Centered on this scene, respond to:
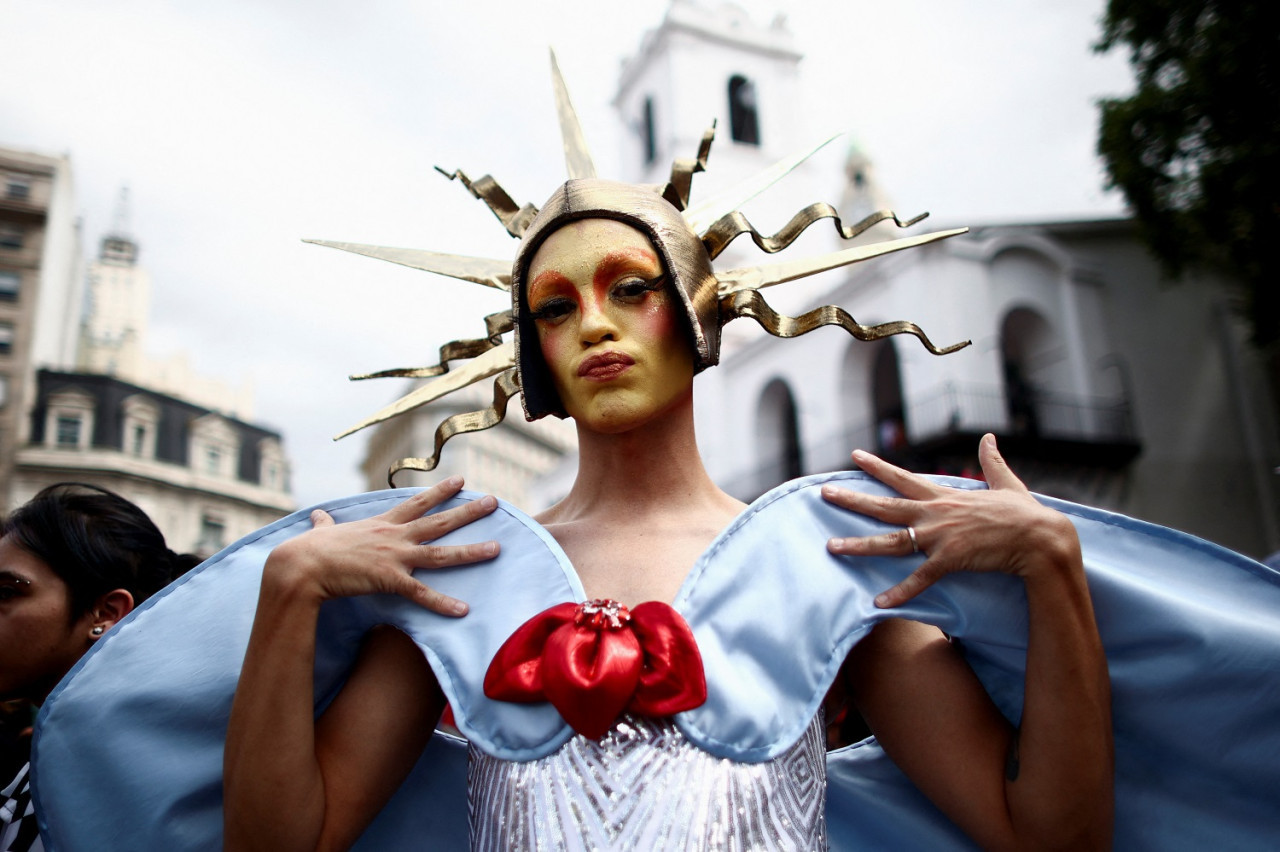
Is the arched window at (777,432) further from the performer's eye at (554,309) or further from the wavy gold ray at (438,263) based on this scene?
the performer's eye at (554,309)

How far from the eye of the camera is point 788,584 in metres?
1.75

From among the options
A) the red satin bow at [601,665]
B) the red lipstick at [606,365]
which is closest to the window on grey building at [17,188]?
the red lipstick at [606,365]

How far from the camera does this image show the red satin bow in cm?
156

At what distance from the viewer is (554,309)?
1.94 m

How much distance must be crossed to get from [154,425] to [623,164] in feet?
45.7

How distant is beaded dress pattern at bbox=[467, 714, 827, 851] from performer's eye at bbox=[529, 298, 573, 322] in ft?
2.64

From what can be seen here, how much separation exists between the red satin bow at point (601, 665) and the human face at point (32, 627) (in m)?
1.53

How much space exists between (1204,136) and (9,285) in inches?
853

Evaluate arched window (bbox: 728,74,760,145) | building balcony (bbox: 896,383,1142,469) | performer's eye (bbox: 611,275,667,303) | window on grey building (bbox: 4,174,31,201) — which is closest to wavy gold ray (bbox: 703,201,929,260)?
performer's eye (bbox: 611,275,667,303)

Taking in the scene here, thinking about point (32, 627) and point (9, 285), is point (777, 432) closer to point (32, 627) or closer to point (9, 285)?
point (9, 285)

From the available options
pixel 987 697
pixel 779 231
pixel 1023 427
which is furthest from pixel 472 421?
pixel 1023 427

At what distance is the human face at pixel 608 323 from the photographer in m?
1.86

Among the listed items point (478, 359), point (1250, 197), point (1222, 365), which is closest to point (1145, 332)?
point (1222, 365)

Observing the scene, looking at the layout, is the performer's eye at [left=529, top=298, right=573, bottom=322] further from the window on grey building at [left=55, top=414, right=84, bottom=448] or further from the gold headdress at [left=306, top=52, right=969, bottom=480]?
the window on grey building at [left=55, top=414, right=84, bottom=448]
